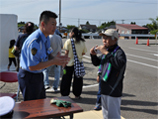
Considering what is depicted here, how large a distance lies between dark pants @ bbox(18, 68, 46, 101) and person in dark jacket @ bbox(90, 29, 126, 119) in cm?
101

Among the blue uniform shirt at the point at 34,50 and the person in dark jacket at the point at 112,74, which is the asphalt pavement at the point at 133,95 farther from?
the blue uniform shirt at the point at 34,50

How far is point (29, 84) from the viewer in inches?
111

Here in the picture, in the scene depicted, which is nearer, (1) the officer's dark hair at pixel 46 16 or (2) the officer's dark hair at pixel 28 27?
(1) the officer's dark hair at pixel 46 16

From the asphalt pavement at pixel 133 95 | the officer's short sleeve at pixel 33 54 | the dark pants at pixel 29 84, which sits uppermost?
the officer's short sleeve at pixel 33 54

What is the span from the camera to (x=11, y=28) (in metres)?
8.38

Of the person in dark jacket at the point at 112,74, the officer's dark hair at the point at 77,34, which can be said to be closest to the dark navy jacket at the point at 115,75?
the person in dark jacket at the point at 112,74

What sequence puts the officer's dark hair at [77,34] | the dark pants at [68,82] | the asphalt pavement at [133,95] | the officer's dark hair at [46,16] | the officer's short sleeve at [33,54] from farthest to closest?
the dark pants at [68,82] → the officer's dark hair at [77,34] → the asphalt pavement at [133,95] → the officer's dark hair at [46,16] → the officer's short sleeve at [33,54]

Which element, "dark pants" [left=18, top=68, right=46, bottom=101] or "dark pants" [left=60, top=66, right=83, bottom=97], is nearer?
"dark pants" [left=18, top=68, right=46, bottom=101]

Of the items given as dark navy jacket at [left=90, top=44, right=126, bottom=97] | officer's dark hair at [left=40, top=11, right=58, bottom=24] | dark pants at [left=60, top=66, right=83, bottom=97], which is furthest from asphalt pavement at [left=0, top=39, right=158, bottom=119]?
officer's dark hair at [left=40, top=11, right=58, bottom=24]

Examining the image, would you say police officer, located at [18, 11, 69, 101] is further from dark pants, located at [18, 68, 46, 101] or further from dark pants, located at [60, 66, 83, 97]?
dark pants, located at [60, 66, 83, 97]

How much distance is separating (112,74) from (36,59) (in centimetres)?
113

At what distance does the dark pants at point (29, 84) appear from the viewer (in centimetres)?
280

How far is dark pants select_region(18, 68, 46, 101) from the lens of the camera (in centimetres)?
280

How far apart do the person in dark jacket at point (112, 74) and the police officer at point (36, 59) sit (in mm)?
628
